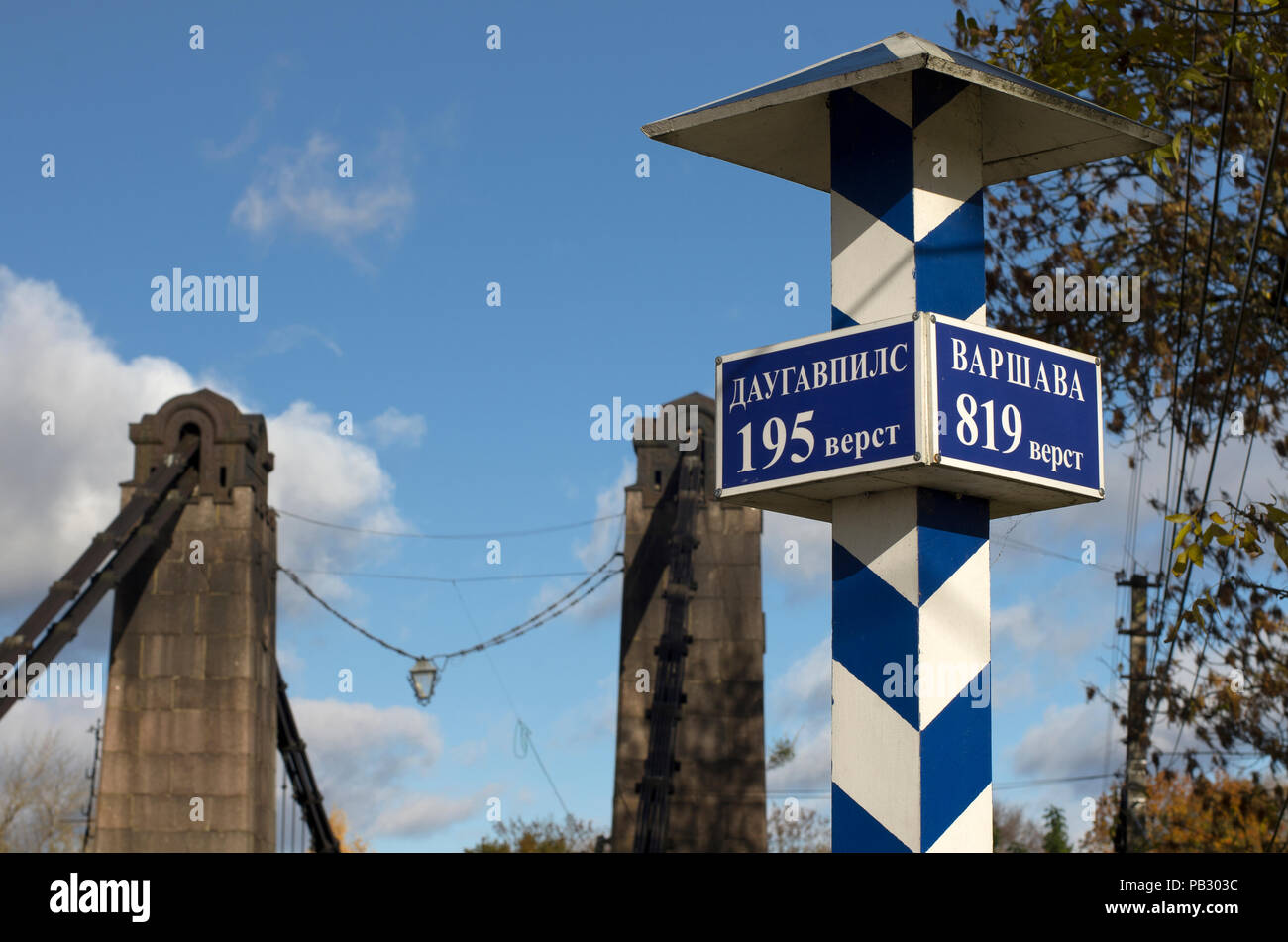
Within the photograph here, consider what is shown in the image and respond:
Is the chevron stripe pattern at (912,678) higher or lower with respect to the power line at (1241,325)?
lower

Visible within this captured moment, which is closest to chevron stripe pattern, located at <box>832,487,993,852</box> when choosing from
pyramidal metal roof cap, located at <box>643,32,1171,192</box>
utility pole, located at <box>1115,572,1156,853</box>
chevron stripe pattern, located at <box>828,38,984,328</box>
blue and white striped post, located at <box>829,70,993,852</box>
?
blue and white striped post, located at <box>829,70,993,852</box>

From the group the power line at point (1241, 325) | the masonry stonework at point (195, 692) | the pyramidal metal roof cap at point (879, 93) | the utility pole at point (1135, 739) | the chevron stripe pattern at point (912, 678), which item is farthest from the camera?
the masonry stonework at point (195, 692)

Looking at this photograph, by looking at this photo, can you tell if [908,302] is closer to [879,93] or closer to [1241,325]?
[879,93]

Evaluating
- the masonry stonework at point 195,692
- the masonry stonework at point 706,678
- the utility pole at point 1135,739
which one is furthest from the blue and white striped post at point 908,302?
the masonry stonework at point 706,678

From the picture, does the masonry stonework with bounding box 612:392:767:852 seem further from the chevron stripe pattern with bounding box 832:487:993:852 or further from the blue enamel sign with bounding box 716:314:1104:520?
the chevron stripe pattern with bounding box 832:487:993:852

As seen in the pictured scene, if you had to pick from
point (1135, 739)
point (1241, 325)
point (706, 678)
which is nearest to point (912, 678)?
point (1241, 325)

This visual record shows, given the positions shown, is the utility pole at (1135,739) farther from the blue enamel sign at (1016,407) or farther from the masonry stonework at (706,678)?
the blue enamel sign at (1016,407)

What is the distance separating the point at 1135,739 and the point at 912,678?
57.5ft

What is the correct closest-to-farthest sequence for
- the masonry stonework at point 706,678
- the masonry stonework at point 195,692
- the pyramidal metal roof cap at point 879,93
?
1. the pyramidal metal roof cap at point 879,93
2. the masonry stonework at point 195,692
3. the masonry stonework at point 706,678

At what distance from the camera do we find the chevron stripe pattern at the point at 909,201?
5.68 meters

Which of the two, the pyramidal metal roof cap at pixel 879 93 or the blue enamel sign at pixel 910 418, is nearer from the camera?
the blue enamel sign at pixel 910 418

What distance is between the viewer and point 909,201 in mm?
5695
